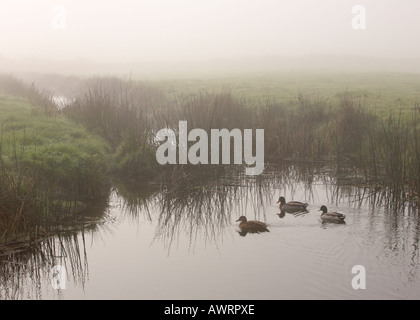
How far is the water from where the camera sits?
239 inches

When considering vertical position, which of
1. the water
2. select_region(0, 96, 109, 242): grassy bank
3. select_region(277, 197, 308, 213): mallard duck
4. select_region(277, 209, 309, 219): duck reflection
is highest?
select_region(0, 96, 109, 242): grassy bank

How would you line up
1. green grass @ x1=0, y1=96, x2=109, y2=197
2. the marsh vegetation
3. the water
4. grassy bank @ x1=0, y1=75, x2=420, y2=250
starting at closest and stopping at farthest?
the water → the marsh vegetation → grassy bank @ x1=0, y1=75, x2=420, y2=250 → green grass @ x1=0, y1=96, x2=109, y2=197

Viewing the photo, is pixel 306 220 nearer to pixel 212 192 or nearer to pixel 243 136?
pixel 212 192

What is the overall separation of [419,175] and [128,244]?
5297mm

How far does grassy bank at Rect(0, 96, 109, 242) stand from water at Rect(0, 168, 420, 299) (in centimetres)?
50

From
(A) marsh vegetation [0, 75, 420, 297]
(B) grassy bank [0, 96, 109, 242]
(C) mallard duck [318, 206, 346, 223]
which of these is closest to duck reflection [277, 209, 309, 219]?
(A) marsh vegetation [0, 75, 420, 297]

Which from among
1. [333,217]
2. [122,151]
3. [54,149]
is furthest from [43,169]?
[333,217]

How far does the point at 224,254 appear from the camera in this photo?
733 centimetres

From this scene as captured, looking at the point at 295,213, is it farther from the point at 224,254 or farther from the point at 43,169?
the point at 43,169

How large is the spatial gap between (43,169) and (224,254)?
163 inches

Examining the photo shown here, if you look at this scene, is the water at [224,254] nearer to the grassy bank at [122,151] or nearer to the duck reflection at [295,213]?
the duck reflection at [295,213]

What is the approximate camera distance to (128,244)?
7.80 metres

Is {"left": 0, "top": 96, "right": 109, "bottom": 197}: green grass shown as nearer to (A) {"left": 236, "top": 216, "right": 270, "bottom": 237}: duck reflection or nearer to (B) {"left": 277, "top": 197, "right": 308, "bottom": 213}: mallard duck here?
(A) {"left": 236, "top": 216, "right": 270, "bottom": 237}: duck reflection

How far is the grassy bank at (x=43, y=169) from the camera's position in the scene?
734 cm
